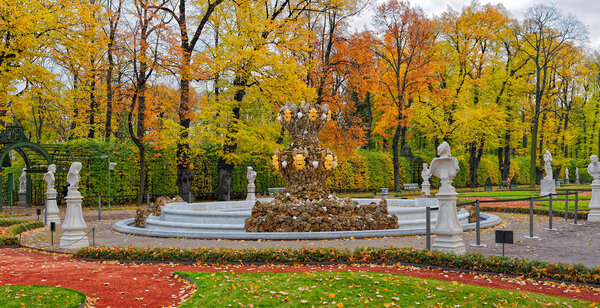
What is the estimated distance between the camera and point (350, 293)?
6.04 meters

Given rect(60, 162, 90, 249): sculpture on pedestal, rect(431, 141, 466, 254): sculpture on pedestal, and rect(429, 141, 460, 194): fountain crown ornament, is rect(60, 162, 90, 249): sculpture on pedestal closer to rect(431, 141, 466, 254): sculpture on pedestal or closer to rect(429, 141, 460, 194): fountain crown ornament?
rect(431, 141, 466, 254): sculpture on pedestal

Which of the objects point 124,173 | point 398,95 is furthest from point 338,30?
point 124,173

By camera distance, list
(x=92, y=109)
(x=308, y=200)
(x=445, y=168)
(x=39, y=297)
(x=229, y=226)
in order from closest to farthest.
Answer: (x=39, y=297) → (x=445, y=168) → (x=229, y=226) → (x=308, y=200) → (x=92, y=109)

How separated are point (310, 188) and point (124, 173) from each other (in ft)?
47.4

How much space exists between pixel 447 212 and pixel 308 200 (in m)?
5.53

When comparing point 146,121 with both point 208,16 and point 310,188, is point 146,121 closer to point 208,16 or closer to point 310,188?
point 208,16

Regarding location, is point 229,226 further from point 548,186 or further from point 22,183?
point 22,183

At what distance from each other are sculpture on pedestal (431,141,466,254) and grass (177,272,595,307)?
2164mm

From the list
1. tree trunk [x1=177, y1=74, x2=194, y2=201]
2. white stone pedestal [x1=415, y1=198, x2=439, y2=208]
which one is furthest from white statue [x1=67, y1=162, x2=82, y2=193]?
white stone pedestal [x1=415, y1=198, x2=439, y2=208]

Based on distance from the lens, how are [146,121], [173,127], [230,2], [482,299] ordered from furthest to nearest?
1. [230,2]
2. [146,121]
3. [173,127]
4. [482,299]

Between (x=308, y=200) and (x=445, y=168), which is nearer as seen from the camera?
(x=445, y=168)

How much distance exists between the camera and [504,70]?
3822cm

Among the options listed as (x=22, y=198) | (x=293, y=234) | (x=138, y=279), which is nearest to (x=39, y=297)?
(x=138, y=279)

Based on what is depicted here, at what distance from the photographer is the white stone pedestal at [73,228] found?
36.4 feet
